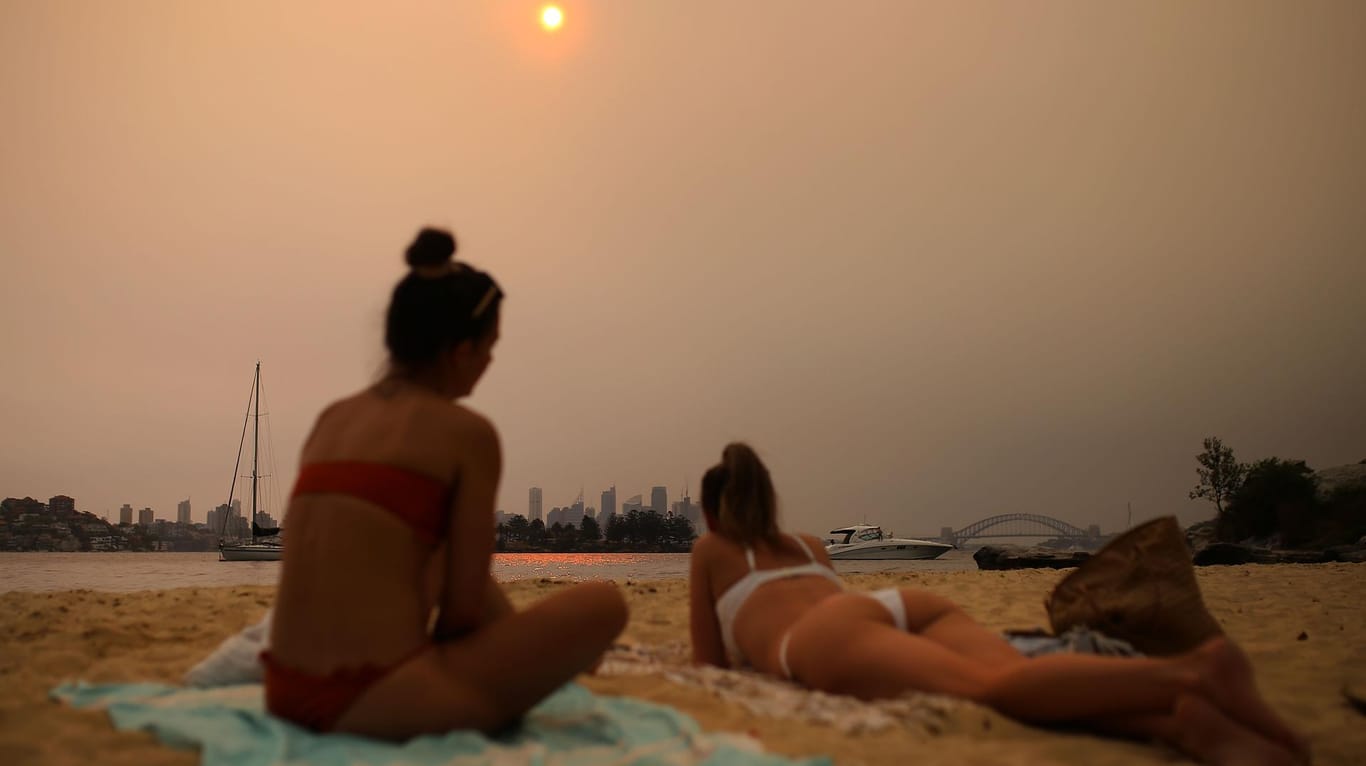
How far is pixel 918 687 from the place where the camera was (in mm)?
2891

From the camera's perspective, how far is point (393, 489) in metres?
2.26

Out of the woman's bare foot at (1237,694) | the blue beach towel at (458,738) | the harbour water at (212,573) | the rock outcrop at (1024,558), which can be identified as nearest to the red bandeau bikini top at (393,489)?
the blue beach towel at (458,738)

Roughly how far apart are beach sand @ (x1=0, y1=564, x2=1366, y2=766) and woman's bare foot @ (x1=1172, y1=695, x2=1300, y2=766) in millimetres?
126

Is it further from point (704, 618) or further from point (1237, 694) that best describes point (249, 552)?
point (1237, 694)

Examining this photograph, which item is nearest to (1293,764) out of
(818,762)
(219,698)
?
(818,762)

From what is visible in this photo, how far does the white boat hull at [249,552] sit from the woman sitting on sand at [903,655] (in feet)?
147

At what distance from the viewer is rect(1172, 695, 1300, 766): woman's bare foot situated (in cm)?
222

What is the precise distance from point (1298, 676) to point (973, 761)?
2.58 metres

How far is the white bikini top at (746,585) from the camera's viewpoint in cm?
376

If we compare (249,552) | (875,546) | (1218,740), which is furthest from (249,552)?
(1218,740)

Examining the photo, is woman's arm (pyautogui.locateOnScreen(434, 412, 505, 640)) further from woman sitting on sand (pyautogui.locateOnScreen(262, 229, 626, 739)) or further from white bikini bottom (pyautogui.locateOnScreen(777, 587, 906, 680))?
white bikini bottom (pyautogui.locateOnScreen(777, 587, 906, 680))

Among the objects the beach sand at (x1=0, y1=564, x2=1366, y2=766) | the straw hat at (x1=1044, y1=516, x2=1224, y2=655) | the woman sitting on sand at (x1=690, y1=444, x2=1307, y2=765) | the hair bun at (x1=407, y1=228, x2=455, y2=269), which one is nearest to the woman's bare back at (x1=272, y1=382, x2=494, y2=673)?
the hair bun at (x1=407, y1=228, x2=455, y2=269)

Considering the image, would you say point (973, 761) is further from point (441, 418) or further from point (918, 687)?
point (441, 418)

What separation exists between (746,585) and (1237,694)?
193cm
